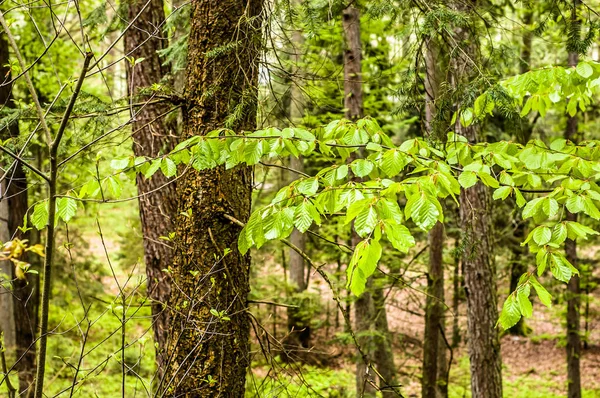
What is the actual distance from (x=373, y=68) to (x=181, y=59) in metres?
7.64

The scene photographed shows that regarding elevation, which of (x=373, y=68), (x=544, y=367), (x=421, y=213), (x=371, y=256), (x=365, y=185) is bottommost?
(x=544, y=367)

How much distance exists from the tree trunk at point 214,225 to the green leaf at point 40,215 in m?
0.79

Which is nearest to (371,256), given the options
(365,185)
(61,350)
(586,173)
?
(365,185)

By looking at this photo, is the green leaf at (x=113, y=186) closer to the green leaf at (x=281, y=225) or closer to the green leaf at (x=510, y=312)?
the green leaf at (x=281, y=225)

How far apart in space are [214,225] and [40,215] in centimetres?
104

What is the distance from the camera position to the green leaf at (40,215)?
2.42 meters

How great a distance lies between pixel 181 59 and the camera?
5070mm

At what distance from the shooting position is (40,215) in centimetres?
246

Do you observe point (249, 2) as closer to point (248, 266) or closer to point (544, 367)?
point (248, 266)

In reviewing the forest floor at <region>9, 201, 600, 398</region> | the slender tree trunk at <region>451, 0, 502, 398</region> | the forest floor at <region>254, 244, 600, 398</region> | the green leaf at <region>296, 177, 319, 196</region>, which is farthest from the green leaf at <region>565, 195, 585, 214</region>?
the forest floor at <region>254, 244, 600, 398</region>

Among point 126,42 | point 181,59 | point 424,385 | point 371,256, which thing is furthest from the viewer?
point 424,385

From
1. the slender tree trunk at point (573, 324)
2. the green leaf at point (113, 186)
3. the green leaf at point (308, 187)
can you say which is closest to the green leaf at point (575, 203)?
the green leaf at point (308, 187)

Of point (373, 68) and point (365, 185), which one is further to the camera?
point (373, 68)

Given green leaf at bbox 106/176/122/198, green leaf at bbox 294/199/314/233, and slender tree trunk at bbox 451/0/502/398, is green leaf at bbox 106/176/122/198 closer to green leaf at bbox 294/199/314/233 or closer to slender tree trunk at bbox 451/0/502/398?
green leaf at bbox 294/199/314/233
